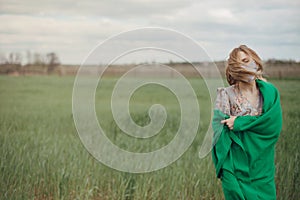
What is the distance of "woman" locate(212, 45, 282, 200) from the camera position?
7.27 feet

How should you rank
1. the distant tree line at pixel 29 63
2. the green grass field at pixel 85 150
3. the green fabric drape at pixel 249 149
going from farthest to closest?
the distant tree line at pixel 29 63, the green grass field at pixel 85 150, the green fabric drape at pixel 249 149

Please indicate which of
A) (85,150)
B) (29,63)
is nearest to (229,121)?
(85,150)

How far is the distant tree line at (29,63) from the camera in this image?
3.23 m

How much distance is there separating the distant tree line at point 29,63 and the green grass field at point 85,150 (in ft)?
0.19

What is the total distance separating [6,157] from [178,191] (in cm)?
116

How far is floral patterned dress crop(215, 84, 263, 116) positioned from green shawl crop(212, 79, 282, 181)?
43 millimetres

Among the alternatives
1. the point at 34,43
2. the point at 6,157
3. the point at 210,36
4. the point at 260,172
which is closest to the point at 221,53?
the point at 210,36

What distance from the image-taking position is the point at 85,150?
306 cm

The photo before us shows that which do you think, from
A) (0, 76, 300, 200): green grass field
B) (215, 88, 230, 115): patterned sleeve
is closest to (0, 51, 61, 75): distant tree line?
(0, 76, 300, 200): green grass field

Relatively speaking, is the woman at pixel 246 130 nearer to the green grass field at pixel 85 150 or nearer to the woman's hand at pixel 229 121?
the woman's hand at pixel 229 121

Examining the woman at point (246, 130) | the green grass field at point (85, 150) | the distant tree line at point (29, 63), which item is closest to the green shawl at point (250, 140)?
the woman at point (246, 130)

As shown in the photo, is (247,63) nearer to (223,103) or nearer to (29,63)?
(223,103)

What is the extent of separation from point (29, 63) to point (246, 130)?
68.0 inches

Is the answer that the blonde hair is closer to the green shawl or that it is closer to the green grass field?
the green shawl
